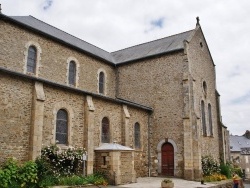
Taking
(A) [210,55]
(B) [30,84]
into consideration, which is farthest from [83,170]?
(A) [210,55]

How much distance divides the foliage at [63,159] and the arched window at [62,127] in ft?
2.02

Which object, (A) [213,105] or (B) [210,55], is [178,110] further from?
(B) [210,55]

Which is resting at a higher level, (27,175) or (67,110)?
(67,110)

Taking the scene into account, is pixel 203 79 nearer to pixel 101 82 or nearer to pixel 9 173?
pixel 101 82

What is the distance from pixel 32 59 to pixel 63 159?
6.98 meters

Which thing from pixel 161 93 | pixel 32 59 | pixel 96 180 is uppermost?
pixel 32 59

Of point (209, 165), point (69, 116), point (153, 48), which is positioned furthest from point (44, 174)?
point (153, 48)

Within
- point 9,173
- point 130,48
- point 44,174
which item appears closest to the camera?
point 9,173

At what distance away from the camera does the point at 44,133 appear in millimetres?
12695

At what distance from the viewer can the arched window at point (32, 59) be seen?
647 inches

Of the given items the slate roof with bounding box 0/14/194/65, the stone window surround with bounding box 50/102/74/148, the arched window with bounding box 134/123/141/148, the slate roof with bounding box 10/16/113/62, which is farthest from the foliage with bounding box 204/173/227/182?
the slate roof with bounding box 10/16/113/62

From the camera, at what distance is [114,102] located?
1706cm

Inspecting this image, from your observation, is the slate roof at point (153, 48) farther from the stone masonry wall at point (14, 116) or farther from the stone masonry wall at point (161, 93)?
the stone masonry wall at point (14, 116)

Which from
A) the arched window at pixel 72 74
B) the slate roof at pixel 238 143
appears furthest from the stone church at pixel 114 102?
the slate roof at pixel 238 143
